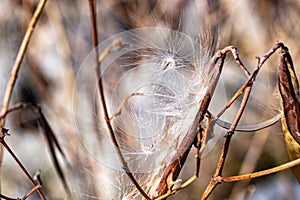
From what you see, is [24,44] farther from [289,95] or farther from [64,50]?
[64,50]

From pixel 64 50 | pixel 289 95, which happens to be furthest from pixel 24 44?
pixel 64 50

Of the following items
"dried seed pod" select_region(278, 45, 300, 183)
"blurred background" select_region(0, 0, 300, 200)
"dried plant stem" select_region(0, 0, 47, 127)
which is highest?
"blurred background" select_region(0, 0, 300, 200)

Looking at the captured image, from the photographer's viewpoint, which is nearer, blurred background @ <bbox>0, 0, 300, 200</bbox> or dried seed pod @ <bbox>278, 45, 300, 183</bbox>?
dried seed pod @ <bbox>278, 45, 300, 183</bbox>

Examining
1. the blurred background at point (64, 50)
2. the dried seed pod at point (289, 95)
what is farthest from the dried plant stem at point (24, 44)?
the blurred background at point (64, 50)

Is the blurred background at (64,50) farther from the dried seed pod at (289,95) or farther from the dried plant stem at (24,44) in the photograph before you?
the dried plant stem at (24,44)

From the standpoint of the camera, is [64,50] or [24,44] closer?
[24,44]

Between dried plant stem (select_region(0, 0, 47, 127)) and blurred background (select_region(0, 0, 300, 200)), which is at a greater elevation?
blurred background (select_region(0, 0, 300, 200))

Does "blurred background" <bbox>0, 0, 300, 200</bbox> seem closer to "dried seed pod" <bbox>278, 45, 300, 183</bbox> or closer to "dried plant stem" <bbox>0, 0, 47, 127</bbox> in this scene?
"dried seed pod" <bbox>278, 45, 300, 183</bbox>

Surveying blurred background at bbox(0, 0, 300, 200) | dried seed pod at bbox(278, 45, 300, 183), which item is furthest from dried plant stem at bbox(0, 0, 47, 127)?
blurred background at bbox(0, 0, 300, 200)

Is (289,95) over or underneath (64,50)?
underneath

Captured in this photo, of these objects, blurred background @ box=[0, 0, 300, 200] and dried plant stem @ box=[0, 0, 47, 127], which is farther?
blurred background @ box=[0, 0, 300, 200]

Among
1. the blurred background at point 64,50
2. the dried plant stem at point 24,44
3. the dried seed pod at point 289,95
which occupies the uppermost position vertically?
the blurred background at point 64,50

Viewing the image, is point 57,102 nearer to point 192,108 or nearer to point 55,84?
point 55,84
